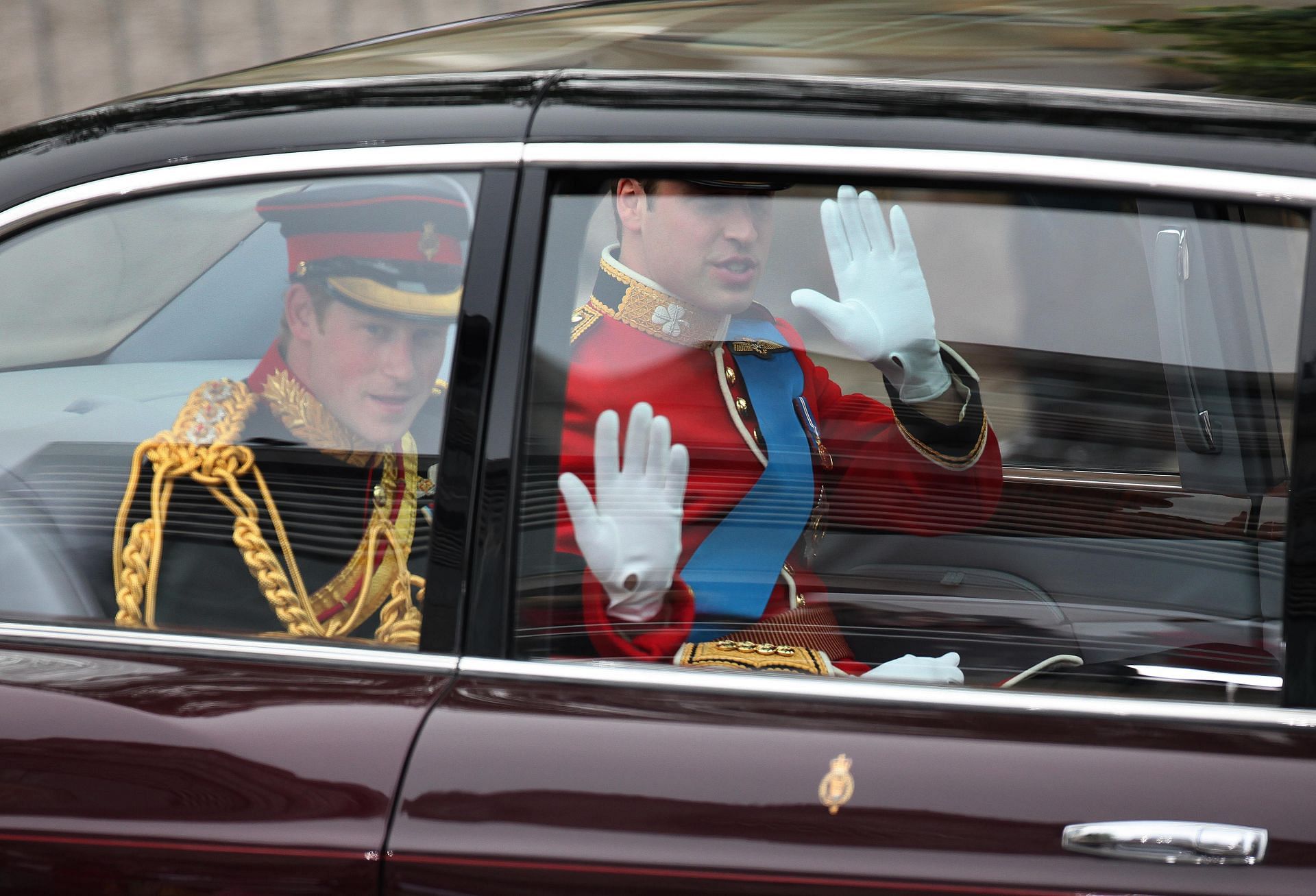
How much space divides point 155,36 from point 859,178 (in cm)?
514

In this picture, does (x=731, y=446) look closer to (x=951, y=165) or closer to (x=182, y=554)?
(x=951, y=165)

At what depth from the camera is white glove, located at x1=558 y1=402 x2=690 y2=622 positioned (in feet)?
5.00

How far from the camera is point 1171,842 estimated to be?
4.17ft

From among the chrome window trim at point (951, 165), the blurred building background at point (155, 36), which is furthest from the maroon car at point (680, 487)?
the blurred building background at point (155, 36)

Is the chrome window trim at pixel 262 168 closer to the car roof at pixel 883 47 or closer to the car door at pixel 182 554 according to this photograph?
the car door at pixel 182 554

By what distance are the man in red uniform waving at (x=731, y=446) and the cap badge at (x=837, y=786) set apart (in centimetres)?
22

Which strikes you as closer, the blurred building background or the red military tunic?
the red military tunic

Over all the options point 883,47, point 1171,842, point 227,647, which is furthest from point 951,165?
point 227,647

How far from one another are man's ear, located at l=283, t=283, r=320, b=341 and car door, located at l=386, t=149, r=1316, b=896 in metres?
0.31

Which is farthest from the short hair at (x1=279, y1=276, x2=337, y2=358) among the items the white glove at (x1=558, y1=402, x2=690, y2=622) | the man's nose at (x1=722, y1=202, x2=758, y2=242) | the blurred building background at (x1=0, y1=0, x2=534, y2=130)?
the blurred building background at (x1=0, y1=0, x2=534, y2=130)

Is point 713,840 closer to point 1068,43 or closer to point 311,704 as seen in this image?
point 311,704

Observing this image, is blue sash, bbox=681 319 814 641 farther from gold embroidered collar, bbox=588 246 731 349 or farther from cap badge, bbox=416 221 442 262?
cap badge, bbox=416 221 442 262

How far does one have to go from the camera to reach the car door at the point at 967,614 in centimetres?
129

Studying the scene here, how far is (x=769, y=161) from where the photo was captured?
56.8 inches
